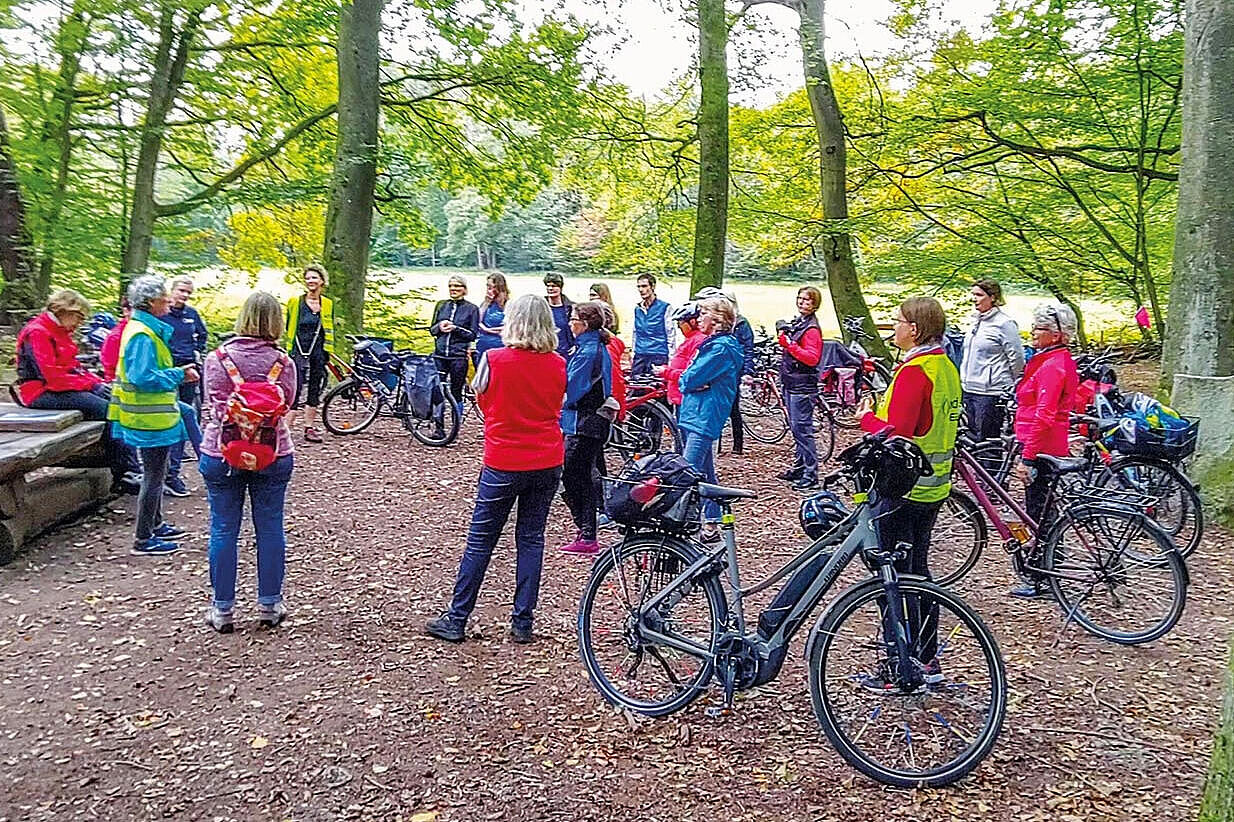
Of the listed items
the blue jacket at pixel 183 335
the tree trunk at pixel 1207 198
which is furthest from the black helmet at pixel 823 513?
the blue jacket at pixel 183 335

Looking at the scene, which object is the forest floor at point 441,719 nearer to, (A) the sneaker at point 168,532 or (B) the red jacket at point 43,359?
(A) the sneaker at point 168,532

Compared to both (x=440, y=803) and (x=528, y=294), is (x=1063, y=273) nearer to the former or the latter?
(x=528, y=294)

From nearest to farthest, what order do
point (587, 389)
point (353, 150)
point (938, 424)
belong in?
point (938, 424), point (587, 389), point (353, 150)

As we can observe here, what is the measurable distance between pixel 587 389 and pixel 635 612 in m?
2.55

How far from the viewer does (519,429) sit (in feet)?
15.0

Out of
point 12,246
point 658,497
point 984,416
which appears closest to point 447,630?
point 658,497

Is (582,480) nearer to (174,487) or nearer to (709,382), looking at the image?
Result: (709,382)

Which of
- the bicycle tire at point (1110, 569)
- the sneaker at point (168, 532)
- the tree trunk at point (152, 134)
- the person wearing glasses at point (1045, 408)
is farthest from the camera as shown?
the tree trunk at point (152, 134)

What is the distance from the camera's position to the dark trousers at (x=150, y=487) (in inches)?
230

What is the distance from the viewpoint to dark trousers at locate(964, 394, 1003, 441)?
7278mm

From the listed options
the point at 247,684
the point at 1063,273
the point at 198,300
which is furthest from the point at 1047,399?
the point at 198,300

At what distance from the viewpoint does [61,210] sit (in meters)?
12.8

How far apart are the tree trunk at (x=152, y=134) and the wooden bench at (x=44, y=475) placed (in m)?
7.74

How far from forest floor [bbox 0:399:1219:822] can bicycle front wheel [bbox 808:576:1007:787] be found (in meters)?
0.15
